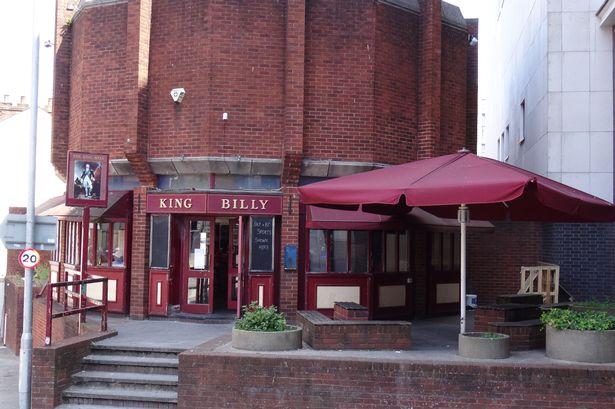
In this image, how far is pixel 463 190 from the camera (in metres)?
8.43

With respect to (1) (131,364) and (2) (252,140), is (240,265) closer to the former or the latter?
(2) (252,140)

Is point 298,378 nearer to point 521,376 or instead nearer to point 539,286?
point 521,376

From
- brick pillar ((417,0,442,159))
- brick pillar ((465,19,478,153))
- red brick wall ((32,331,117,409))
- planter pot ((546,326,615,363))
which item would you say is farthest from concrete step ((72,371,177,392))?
brick pillar ((465,19,478,153))

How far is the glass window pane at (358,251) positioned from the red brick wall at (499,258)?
3.63 m

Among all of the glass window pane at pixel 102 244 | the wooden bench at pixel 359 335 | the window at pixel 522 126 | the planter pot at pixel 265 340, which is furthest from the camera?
the window at pixel 522 126

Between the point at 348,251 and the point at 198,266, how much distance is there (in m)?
3.18

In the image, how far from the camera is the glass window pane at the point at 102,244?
14508mm

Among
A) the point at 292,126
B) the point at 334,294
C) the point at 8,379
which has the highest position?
the point at 292,126

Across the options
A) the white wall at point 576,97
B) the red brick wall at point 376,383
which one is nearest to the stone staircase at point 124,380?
the red brick wall at point 376,383

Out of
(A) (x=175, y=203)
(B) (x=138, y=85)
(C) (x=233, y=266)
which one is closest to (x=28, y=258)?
(A) (x=175, y=203)

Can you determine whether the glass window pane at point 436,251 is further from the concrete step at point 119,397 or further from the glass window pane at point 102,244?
the concrete step at point 119,397

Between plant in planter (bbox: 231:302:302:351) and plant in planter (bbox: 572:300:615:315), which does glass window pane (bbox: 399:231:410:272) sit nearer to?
plant in planter (bbox: 572:300:615:315)

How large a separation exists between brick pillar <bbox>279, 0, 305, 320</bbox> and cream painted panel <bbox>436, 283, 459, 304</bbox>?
3.87m

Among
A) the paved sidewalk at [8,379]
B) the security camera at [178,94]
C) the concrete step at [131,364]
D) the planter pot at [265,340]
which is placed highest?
the security camera at [178,94]
